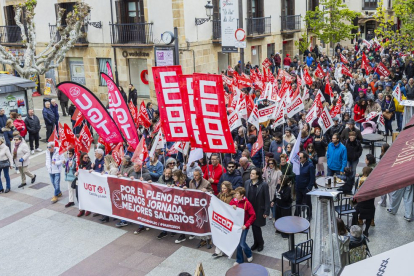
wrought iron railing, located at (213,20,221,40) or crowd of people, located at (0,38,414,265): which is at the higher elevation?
wrought iron railing, located at (213,20,221,40)

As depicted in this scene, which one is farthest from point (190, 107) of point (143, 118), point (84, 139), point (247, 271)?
point (143, 118)

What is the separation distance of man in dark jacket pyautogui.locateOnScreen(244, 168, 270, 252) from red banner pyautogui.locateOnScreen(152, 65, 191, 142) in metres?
1.71

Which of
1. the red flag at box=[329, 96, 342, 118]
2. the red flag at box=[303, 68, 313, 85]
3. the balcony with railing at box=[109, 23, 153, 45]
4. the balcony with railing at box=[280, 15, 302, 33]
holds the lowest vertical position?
the red flag at box=[329, 96, 342, 118]

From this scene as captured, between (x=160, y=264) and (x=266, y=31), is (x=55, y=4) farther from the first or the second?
(x=160, y=264)

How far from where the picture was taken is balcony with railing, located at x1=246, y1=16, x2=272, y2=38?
95.2 feet

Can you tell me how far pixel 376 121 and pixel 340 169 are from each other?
15.8 ft

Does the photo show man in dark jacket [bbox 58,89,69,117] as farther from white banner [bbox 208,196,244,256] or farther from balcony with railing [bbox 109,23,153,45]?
white banner [bbox 208,196,244,256]

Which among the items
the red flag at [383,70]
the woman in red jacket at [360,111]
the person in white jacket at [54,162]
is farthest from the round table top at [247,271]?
the red flag at [383,70]

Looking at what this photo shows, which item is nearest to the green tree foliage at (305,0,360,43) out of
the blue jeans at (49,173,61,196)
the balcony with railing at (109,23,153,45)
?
the balcony with railing at (109,23,153,45)

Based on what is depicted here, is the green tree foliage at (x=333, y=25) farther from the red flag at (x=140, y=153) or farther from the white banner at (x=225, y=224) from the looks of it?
the white banner at (x=225, y=224)

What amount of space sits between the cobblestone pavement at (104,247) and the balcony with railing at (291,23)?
24.8 m

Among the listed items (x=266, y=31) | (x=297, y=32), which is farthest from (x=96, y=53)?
(x=297, y=32)

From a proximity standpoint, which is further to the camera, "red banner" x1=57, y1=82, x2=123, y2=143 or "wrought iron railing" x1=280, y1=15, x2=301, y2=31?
"wrought iron railing" x1=280, y1=15, x2=301, y2=31

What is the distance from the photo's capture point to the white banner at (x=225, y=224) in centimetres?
809
